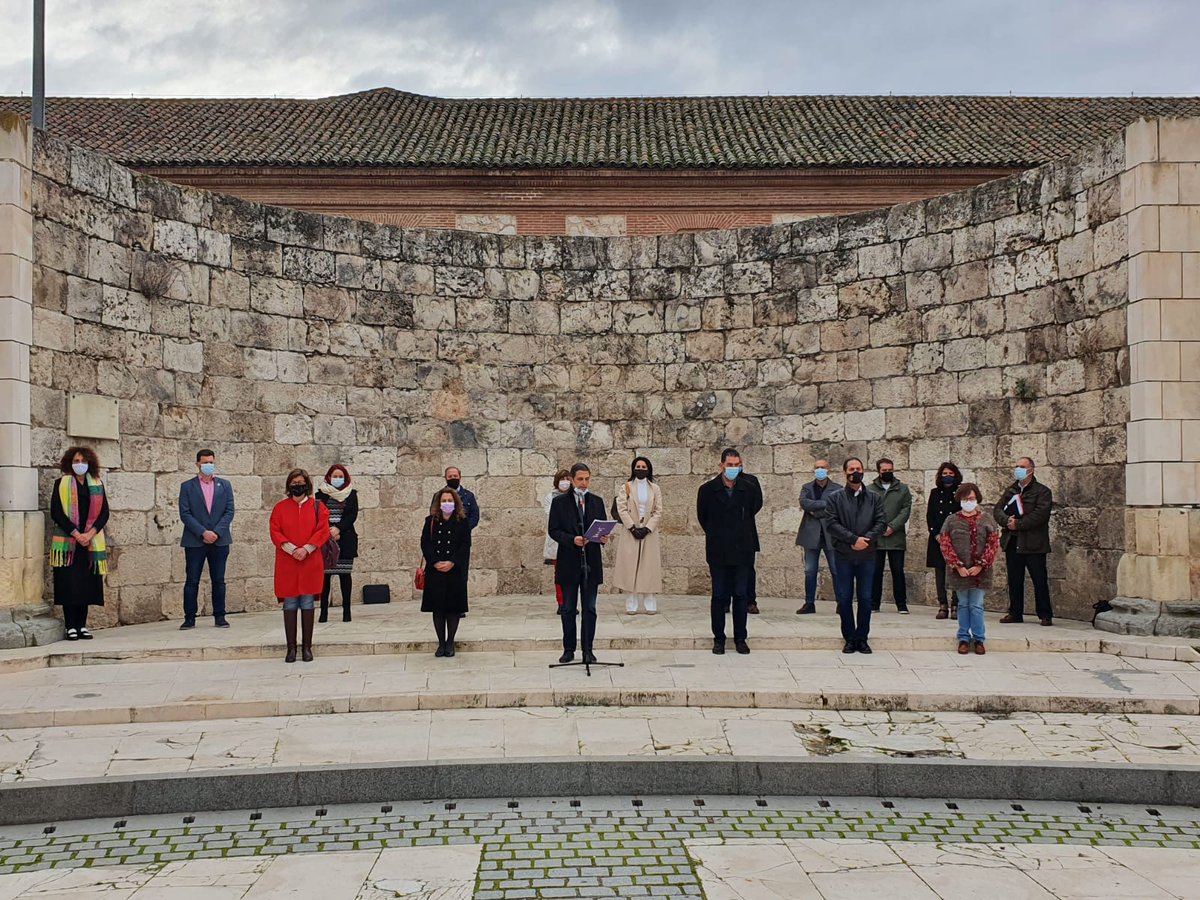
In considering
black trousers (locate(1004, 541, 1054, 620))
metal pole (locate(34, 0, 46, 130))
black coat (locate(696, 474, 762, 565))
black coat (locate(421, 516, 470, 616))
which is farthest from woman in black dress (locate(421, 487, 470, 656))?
metal pole (locate(34, 0, 46, 130))

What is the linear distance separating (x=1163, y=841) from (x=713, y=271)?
28.8 feet

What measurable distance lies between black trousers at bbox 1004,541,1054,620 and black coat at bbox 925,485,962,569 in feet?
2.19

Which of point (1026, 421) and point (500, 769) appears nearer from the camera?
point (500, 769)

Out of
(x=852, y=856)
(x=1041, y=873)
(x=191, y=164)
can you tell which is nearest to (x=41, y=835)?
(x=852, y=856)

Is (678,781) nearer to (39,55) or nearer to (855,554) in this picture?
(855,554)

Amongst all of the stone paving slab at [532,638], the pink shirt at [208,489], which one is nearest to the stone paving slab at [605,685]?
the stone paving slab at [532,638]

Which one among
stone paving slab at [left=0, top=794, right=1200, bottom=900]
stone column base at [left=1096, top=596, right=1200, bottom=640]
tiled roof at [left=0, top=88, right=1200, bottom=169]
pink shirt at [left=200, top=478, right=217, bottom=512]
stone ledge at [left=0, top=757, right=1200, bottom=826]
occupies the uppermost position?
tiled roof at [left=0, top=88, right=1200, bottom=169]

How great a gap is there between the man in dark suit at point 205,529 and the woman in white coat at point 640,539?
3.64 metres

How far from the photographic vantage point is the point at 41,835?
17.0 ft

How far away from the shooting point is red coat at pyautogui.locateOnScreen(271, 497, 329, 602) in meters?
8.30

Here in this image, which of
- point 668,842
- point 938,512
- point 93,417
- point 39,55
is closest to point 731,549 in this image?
point 938,512

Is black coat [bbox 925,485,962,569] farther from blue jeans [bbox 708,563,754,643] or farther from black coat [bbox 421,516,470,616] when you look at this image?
black coat [bbox 421,516,470,616]

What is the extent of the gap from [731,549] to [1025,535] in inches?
116

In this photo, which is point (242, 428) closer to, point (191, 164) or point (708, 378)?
point (708, 378)
